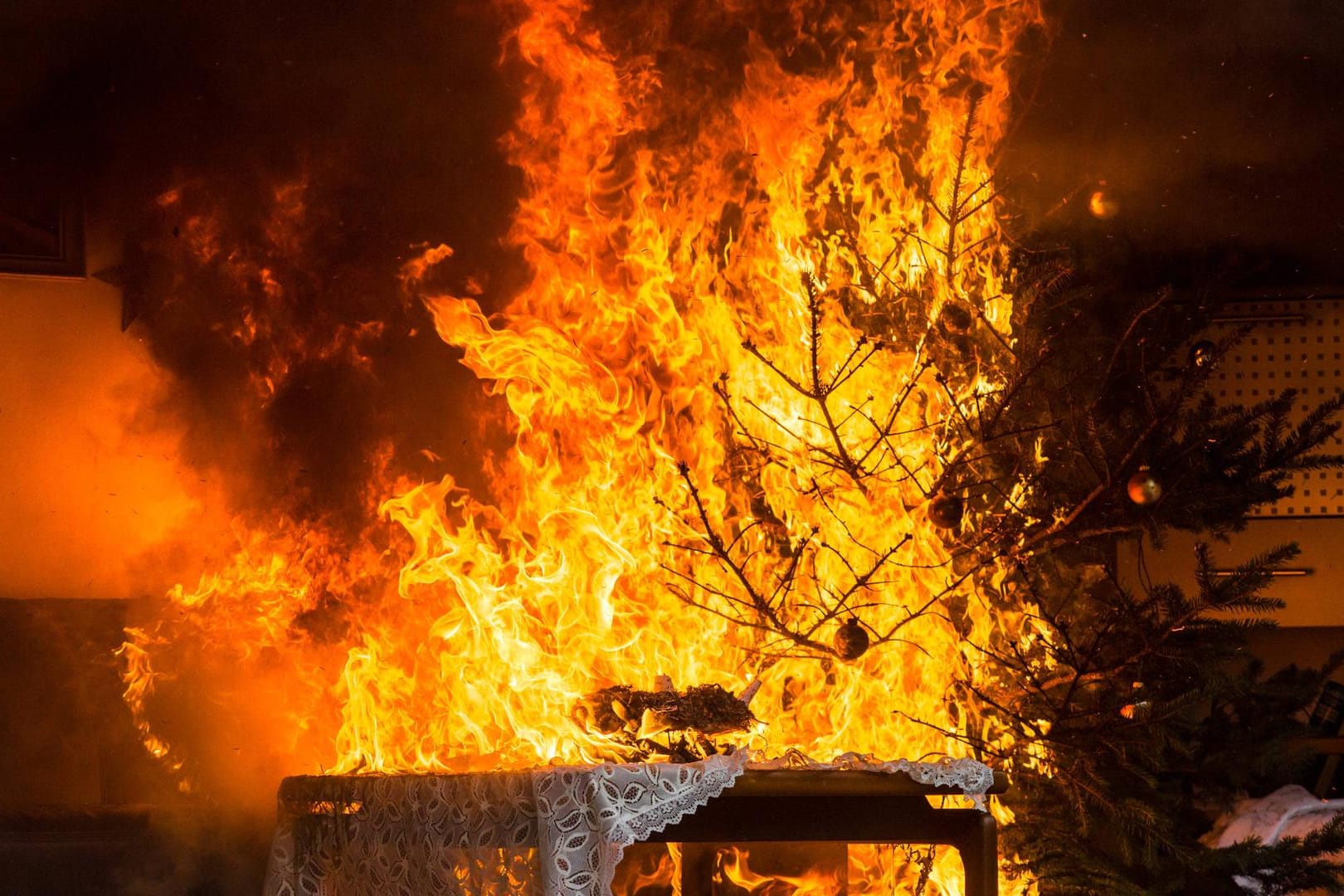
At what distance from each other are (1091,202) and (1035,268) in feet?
1.78

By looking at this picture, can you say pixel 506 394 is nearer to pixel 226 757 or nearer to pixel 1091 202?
pixel 226 757

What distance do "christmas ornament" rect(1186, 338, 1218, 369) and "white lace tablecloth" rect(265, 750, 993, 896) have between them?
130 cm

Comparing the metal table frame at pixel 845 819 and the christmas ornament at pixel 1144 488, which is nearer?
the metal table frame at pixel 845 819

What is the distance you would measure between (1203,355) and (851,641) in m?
1.32

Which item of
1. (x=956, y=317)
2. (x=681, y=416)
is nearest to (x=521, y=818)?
(x=956, y=317)

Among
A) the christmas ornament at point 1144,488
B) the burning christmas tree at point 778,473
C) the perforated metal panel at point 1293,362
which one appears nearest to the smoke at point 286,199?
the burning christmas tree at point 778,473

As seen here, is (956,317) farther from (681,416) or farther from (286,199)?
(286,199)

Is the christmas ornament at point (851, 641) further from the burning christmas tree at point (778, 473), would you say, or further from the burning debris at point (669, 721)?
the burning debris at point (669, 721)

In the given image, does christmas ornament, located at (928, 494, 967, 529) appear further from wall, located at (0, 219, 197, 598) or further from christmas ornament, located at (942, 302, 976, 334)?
wall, located at (0, 219, 197, 598)

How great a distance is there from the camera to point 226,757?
210 inches

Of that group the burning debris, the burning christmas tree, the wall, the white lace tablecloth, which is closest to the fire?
the burning christmas tree

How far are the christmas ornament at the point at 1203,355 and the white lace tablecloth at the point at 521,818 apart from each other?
1299mm

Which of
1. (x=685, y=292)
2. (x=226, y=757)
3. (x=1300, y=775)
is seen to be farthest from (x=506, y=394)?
(x=1300, y=775)

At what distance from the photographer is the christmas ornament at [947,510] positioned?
13.0 ft
